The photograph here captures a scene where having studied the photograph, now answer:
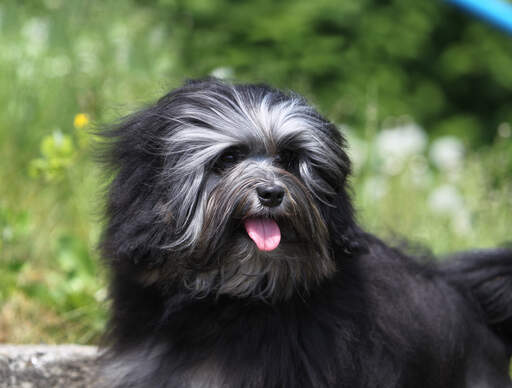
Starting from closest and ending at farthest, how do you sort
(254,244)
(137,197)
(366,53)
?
1. (254,244)
2. (137,197)
3. (366,53)

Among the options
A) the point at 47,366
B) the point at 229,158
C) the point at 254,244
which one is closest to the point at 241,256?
the point at 254,244

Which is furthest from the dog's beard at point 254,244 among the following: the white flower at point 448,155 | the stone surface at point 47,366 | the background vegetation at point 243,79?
the white flower at point 448,155

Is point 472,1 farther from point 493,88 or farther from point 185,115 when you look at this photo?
point 493,88

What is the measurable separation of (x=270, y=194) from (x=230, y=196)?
0.46 ft

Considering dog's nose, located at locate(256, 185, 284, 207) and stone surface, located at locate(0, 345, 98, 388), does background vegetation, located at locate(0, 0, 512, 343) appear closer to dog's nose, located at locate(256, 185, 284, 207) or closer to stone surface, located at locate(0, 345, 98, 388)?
stone surface, located at locate(0, 345, 98, 388)

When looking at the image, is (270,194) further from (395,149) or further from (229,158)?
(395,149)

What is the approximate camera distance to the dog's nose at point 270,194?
286 centimetres

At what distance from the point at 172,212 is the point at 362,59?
19.9 ft

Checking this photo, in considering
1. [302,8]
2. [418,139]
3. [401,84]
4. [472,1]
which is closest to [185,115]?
[472,1]

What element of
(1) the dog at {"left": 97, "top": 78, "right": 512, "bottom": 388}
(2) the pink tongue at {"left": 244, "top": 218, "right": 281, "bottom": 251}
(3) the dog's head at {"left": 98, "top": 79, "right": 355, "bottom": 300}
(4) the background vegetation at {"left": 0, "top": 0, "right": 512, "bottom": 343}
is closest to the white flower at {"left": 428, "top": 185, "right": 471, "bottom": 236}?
(4) the background vegetation at {"left": 0, "top": 0, "right": 512, "bottom": 343}

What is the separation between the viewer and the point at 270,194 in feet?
9.43

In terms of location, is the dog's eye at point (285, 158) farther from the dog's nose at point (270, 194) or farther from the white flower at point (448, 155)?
the white flower at point (448, 155)

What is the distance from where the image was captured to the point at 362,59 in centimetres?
872

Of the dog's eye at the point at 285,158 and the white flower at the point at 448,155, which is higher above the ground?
the white flower at the point at 448,155
